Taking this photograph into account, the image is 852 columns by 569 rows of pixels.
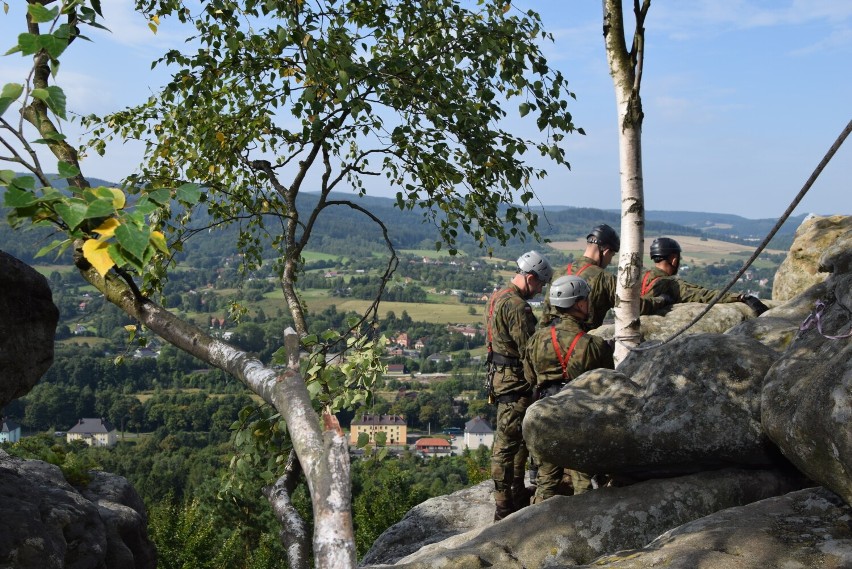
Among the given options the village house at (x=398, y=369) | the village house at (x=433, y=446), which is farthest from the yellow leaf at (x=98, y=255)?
the village house at (x=398, y=369)

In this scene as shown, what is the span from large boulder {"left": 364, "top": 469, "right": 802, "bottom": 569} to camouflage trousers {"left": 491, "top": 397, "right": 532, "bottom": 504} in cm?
198

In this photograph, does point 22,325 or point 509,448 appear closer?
point 22,325

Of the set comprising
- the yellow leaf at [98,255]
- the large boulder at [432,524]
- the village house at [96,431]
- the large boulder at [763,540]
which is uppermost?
the yellow leaf at [98,255]

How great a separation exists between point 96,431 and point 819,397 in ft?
396

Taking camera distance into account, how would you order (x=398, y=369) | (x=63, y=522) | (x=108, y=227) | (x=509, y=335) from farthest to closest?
(x=398, y=369), (x=509, y=335), (x=63, y=522), (x=108, y=227)

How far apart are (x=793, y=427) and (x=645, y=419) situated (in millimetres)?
1689

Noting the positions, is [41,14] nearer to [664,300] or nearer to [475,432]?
[664,300]

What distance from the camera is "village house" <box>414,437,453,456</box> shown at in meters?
110

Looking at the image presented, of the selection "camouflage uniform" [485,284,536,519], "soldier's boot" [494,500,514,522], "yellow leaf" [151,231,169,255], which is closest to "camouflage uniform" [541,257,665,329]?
"camouflage uniform" [485,284,536,519]

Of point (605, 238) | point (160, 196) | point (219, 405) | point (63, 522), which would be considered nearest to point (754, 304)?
point (605, 238)

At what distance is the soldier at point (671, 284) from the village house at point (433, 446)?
9829 centimetres

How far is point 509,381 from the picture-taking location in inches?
375

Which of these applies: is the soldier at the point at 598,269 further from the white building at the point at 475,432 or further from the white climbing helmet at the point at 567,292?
the white building at the point at 475,432

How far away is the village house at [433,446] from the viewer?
11031 cm
